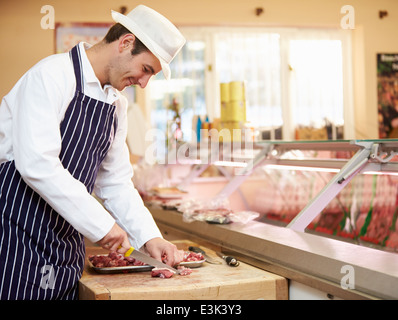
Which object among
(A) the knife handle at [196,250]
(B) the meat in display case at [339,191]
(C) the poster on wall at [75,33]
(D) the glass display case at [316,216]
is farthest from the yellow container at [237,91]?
(C) the poster on wall at [75,33]

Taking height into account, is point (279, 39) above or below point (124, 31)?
above

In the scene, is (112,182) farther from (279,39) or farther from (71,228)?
(279,39)

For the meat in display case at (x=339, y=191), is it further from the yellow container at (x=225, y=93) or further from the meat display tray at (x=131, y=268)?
the yellow container at (x=225, y=93)

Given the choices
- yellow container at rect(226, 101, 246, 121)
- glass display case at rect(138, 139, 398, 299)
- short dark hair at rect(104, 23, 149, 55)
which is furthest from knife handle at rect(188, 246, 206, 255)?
yellow container at rect(226, 101, 246, 121)

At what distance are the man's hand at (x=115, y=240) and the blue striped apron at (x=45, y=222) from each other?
0.64 ft

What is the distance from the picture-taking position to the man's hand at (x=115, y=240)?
180cm

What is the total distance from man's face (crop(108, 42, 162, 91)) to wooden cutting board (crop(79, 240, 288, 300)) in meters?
0.71

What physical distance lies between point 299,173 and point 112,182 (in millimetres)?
2031

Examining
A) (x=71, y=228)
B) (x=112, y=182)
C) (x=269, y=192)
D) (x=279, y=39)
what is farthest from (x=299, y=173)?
(x=279, y=39)

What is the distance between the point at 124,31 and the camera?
187 cm

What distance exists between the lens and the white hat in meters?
1.84

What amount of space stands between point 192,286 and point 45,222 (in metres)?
0.56

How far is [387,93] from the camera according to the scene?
21.7 feet

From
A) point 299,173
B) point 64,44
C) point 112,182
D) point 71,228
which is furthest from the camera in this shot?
point 64,44
